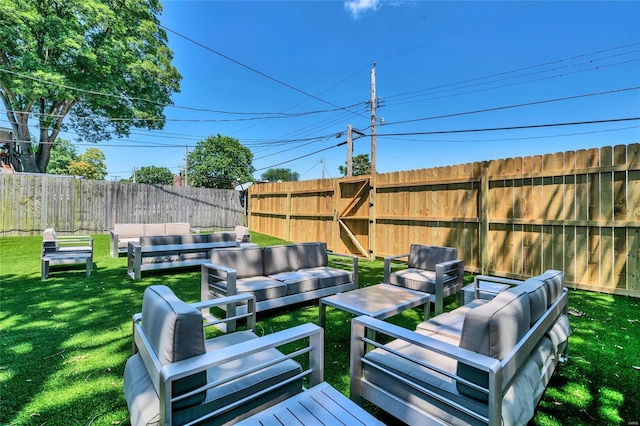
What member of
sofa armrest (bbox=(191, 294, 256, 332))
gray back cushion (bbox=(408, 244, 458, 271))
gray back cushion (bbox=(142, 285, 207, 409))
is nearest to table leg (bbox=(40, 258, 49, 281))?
sofa armrest (bbox=(191, 294, 256, 332))

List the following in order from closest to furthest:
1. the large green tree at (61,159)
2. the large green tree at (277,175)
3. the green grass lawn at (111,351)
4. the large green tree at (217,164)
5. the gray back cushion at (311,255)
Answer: the green grass lawn at (111,351)
the gray back cushion at (311,255)
the large green tree at (217,164)
the large green tree at (61,159)
the large green tree at (277,175)

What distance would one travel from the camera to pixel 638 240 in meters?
4.39

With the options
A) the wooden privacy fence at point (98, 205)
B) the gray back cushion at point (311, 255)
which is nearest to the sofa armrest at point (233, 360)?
the gray back cushion at point (311, 255)

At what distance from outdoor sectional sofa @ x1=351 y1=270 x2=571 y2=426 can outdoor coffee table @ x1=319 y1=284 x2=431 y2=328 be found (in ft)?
2.75

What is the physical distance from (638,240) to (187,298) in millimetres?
6784

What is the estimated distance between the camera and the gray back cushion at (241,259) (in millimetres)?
3907

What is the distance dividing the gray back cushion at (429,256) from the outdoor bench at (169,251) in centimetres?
382

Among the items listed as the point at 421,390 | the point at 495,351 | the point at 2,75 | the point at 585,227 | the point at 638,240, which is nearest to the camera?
the point at 495,351

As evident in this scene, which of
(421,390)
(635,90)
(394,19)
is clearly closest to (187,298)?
(421,390)

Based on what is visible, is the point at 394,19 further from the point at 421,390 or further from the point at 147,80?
the point at 147,80

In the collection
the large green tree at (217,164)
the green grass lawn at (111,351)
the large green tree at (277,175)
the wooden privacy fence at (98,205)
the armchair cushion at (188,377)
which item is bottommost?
the green grass lawn at (111,351)

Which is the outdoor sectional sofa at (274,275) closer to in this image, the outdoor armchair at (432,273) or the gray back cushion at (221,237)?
the outdoor armchair at (432,273)

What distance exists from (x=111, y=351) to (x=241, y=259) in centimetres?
172

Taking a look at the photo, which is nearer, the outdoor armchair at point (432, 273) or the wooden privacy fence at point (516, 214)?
the outdoor armchair at point (432, 273)
